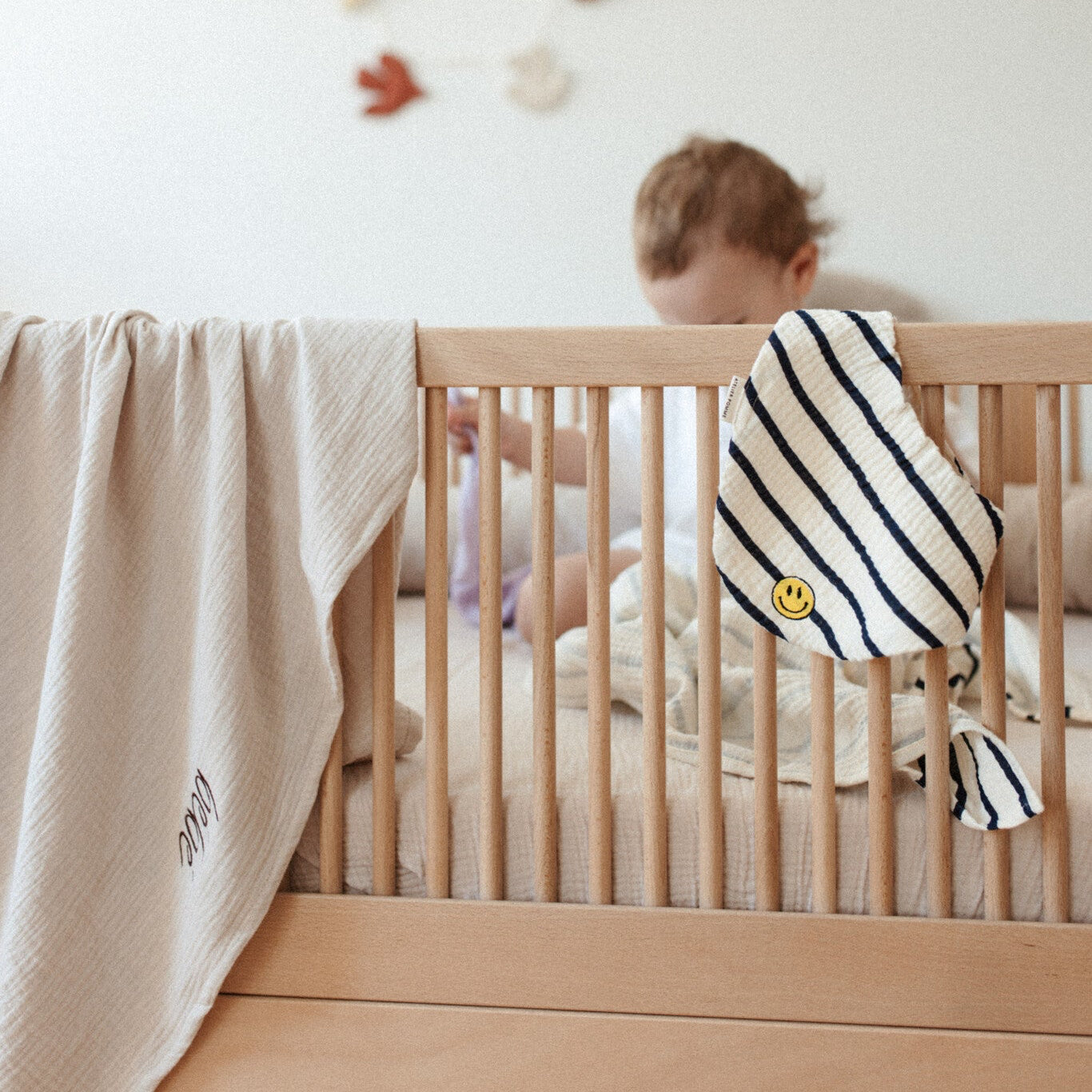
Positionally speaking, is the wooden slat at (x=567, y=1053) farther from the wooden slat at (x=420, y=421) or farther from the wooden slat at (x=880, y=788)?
the wooden slat at (x=420, y=421)

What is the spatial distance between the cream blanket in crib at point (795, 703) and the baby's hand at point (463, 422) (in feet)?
0.64

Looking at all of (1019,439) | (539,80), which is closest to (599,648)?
(1019,439)

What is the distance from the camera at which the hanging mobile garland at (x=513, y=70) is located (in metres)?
→ 1.67

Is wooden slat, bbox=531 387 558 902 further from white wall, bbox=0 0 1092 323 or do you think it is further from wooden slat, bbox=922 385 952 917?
white wall, bbox=0 0 1092 323

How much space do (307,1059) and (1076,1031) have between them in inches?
19.2

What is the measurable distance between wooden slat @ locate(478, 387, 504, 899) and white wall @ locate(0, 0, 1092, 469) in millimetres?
1073

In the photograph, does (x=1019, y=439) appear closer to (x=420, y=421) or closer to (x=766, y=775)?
(x=420, y=421)

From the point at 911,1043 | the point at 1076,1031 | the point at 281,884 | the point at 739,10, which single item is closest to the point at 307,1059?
the point at 281,884

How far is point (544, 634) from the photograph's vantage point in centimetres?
66

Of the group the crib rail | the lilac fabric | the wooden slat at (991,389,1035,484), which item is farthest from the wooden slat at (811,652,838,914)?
the wooden slat at (991,389,1035,484)

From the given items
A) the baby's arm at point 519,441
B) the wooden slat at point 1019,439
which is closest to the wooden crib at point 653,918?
the baby's arm at point 519,441

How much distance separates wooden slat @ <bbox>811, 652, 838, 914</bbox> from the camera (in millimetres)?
645

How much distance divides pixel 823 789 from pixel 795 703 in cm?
13

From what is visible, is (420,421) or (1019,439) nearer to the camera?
(420,421)
